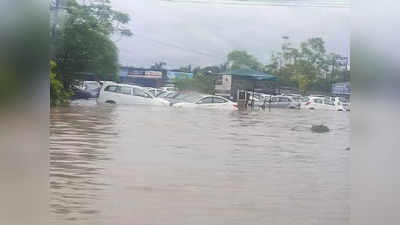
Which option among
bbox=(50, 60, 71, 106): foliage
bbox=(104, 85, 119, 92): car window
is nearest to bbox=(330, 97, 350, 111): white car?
bbox=(104, 85, 119, 92): car window

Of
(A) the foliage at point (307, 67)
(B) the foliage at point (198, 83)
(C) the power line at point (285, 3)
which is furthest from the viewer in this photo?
(B) the foliage at point (198, 83)

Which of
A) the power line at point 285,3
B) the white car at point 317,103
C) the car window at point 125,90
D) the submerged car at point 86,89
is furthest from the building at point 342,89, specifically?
the submerged car at point 86,89

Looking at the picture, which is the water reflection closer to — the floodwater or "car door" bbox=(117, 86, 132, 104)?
the floodwater

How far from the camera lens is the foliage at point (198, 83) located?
389cm

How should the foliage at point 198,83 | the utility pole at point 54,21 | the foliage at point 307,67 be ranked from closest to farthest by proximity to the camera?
the utility pole at point 54,21 < the foliage at point 307,67 < the foliage at point 198,83

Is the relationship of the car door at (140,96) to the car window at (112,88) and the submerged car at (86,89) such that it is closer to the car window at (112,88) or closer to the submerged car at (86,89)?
the car window at (112,88)

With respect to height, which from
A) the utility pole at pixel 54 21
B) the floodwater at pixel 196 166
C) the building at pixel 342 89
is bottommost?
the floodwater at pixel 196 166

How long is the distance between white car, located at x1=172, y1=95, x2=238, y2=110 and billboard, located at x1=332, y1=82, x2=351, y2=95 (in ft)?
2.85

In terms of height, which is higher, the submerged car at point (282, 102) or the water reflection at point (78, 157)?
the submerged car at point (282, 102)

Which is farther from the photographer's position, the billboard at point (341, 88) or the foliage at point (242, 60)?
the foliage at point (242, 60)

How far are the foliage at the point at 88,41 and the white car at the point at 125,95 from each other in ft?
0.31
